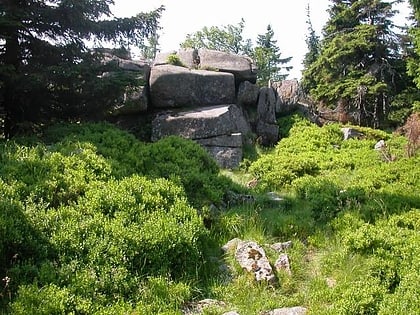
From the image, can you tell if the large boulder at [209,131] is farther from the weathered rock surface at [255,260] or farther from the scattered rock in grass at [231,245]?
the weathered rock surface at [255,260]

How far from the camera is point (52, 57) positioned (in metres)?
9.83

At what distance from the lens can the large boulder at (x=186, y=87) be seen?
1328 cm

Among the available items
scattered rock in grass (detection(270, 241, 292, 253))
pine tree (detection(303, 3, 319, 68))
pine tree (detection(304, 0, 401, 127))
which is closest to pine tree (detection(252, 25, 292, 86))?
pine tree (detection(303, 3, 319, 68))

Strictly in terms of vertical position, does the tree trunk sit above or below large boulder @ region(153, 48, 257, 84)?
below

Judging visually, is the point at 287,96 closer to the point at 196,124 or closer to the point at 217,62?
the point at 217,62

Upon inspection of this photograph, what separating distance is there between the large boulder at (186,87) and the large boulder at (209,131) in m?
0.74

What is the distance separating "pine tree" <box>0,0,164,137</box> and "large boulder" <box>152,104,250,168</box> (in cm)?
296

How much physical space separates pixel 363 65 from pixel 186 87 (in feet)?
29.2

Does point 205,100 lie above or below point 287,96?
below

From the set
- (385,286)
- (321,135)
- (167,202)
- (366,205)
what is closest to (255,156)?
(321,135)

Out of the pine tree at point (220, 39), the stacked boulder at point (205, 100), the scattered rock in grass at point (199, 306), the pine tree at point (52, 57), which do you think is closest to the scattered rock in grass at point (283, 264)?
the scattered rock in grass at point (199, 306)

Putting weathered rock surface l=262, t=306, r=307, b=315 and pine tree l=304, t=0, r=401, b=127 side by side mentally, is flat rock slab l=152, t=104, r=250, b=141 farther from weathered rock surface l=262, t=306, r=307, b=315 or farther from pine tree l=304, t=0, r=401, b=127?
weathered rock surface l=262, t=306, r=307, b=315

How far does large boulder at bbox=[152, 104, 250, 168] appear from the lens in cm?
1234

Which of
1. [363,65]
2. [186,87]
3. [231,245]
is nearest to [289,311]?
[231,245]
